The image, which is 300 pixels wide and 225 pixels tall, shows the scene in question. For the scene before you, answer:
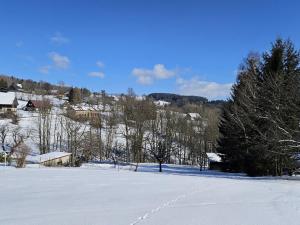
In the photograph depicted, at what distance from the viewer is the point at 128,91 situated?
87.8 metres

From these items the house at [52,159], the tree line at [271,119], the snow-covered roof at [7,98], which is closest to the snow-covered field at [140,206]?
the tree line at [271,119]

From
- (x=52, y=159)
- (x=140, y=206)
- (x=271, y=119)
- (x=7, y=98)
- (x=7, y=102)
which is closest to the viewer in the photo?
(x=140, y=206)

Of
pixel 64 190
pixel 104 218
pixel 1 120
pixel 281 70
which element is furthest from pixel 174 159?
pixel 104 218

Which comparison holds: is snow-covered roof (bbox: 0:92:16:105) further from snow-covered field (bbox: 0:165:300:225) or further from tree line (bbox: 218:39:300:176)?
snow-covered field (bbox: 0:165:300:225)

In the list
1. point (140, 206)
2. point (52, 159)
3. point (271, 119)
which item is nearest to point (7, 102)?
point (52, 159)

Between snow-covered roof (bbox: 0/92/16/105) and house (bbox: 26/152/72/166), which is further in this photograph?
snow-covered roof (bbox: 0/92/16/105)

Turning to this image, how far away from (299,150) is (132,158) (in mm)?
50043

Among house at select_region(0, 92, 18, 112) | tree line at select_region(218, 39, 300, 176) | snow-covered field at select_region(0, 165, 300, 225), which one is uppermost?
house at select_region(0, 92, 18, 112)

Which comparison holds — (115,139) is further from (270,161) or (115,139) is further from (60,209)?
(60,209)

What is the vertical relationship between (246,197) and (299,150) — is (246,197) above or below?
below

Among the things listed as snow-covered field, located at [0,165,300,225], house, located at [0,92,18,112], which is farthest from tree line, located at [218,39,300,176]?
house, located at [0,92,18,112]

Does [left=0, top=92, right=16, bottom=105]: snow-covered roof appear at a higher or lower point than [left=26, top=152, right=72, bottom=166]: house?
higher

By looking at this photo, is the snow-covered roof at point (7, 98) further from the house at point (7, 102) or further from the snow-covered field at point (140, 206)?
the snow-covered field at point (140, 206)

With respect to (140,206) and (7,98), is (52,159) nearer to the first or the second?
(140,206)
